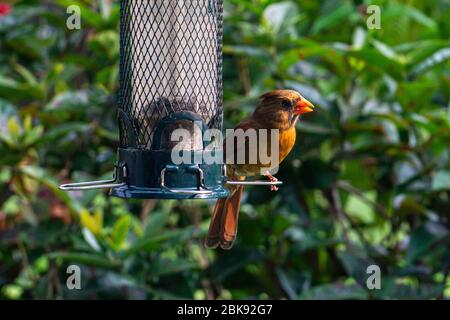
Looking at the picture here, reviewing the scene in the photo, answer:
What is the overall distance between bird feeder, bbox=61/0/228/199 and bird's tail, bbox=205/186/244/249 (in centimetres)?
31

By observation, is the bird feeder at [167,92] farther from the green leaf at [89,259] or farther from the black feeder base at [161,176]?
the green leaf at [89,259]

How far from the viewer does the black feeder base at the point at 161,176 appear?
305cm

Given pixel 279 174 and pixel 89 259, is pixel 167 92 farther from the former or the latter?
pixel 279 174

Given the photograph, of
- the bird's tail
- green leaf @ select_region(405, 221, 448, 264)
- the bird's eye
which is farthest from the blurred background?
the bird's eye

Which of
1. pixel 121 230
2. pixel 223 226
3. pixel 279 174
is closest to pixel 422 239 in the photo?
pixel 279 174

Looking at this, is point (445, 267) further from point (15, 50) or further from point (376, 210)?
point (15, 50)

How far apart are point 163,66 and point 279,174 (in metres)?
1.05

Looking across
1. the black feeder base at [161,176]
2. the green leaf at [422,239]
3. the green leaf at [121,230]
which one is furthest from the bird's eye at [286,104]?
the green leaf at [422,239]

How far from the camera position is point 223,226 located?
3.52 m

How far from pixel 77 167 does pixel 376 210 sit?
1.40 m

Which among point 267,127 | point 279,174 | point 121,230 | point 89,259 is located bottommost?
point 89,259

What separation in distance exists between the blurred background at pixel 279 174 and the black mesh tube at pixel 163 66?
2.04ft
